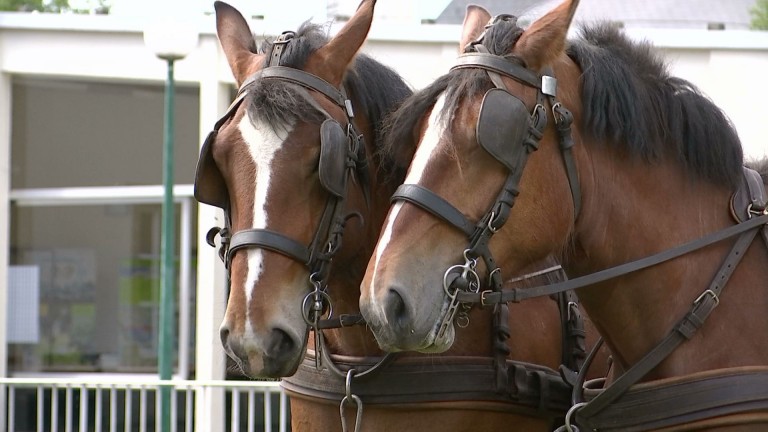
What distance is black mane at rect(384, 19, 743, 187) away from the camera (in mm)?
3082

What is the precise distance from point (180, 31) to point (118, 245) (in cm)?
343

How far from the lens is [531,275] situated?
3635mm

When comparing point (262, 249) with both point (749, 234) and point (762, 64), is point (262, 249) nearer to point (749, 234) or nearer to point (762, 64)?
point (749, 234)

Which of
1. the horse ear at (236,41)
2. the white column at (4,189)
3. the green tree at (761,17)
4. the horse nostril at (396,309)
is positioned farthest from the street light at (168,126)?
the green tree at (761,17)

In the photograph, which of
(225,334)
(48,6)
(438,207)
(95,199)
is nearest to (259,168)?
(225,334)

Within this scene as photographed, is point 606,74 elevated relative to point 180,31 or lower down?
lower down

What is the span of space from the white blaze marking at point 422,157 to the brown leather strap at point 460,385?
0.80 metres

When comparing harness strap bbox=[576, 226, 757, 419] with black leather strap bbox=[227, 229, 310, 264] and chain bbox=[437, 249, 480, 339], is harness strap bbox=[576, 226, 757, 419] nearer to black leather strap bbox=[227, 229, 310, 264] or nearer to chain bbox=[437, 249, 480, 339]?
chain bbox=[437, 249, 480, 339]

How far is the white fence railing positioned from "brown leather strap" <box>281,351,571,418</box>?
2.33 m

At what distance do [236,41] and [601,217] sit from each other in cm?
161

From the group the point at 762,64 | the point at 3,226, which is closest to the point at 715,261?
the point at 762,64

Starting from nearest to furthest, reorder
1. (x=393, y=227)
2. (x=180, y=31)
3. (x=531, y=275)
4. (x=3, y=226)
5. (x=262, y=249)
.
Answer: (x=393, y=227) < (x=262, y=249) < (x=531, y=275) < (x=180, y=31) < (x=3, y=226)

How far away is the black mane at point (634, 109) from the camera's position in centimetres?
308

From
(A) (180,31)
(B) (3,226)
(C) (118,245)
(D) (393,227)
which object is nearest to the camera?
(D) (393,227)
